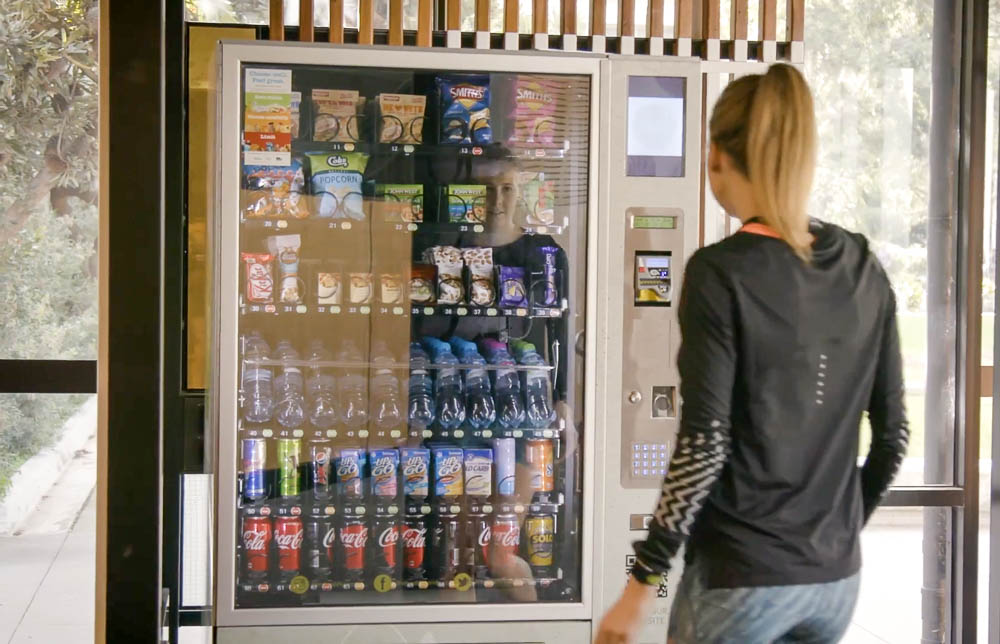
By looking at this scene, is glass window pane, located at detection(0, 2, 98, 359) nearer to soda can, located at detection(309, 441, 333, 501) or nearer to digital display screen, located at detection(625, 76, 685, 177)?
soda can, located at detection(309, 441, 333, 501)

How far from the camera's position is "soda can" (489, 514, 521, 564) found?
3188 mm

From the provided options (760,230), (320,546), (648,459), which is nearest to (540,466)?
(648,459)

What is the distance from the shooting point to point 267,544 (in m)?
3.06

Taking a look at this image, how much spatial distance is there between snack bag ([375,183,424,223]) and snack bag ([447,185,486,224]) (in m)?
0.10

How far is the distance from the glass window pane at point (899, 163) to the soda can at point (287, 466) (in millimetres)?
2150

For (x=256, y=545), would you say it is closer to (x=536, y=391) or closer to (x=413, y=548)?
(x=413, y=548)

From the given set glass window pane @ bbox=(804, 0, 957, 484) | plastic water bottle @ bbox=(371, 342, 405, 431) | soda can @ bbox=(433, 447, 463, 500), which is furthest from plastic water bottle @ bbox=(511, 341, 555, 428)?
glass window pane @ bbox=(804, 0, 957, 484)

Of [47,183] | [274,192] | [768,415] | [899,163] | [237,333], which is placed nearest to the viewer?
[768,415]

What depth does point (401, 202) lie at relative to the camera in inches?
124

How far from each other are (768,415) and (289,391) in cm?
182

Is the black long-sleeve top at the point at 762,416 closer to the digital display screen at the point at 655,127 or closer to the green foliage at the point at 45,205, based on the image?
the digital display screen at the point at 655,127

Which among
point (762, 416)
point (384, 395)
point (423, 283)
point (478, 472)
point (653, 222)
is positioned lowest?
point (478, 472)

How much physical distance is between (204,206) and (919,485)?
9.17ft

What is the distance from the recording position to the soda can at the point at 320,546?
3.12 meters
